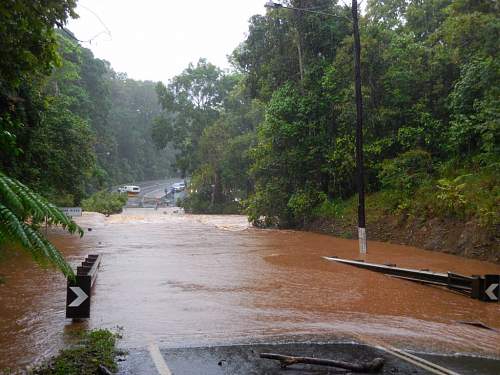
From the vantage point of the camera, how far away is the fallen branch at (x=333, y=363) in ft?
18.3

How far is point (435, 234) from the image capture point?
18922 millimetres

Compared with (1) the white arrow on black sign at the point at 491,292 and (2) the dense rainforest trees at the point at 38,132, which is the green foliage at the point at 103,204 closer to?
(2) the dense rainforest trees at the point at 38,132

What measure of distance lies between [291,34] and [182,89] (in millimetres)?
43241

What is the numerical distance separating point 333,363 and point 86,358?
2856 millimetres

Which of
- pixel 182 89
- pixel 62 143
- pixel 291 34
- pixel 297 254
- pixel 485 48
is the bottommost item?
pixel 297 254

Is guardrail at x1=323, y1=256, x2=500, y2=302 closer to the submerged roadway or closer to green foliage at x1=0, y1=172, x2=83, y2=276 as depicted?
the submerged roadway

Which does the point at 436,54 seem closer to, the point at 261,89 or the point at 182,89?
the point at 261,89

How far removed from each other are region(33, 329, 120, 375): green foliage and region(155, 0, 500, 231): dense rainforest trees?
13.7m

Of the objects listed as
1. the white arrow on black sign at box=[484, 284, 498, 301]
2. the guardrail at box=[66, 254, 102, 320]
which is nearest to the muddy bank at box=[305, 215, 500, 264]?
the white arrow on black sign at box=[484, 284, 498, 301]

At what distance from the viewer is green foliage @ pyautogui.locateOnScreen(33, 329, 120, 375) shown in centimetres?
517

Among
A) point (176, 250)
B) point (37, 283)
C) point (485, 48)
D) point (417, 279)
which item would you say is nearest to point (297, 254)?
point (176, 250)

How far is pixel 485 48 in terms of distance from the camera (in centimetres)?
2008

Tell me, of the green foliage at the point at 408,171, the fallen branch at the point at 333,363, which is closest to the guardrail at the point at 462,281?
the fallen branch at the point at 333,363

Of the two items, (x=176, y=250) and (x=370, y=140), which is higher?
(x=370, y=140)
